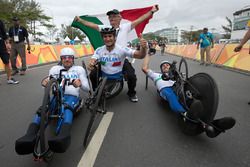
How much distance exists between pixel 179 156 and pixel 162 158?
20 centimetres

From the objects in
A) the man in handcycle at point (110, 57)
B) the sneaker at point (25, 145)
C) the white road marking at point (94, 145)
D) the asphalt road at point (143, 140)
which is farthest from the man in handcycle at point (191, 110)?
the sneaker at point (25, 145)

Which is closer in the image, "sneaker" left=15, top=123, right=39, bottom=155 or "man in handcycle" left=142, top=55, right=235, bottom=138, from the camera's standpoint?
"sneaker" left=15, top=123, right=39, bottom=155

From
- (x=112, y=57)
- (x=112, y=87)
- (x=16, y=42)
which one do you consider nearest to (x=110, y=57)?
(x=112, y=57)

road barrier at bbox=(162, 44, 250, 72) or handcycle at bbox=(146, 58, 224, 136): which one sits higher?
road barrier at bbox=(162, 44, 250, 72)

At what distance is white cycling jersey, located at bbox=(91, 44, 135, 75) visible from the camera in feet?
12.4

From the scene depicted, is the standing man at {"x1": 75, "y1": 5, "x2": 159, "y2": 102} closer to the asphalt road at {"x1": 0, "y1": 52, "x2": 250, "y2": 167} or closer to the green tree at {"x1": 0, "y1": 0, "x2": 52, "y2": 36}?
the asphalt road at {"x1": 0, "y1": 52, "x2": 250, "y2": 167}

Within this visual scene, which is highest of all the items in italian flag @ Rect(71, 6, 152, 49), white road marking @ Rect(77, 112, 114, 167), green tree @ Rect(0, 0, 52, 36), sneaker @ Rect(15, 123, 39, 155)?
green tree @ Rect(0, 0, 52, 36)

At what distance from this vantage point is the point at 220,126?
88.3 inches

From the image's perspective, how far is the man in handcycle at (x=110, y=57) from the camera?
3.49m

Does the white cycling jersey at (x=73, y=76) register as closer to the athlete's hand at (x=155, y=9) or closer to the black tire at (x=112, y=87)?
the black tire at (x=112, y=87)

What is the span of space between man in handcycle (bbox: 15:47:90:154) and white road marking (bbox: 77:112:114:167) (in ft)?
0.95

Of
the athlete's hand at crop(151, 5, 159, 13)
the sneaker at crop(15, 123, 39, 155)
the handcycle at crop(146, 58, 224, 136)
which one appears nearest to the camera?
the sneaker at crop(15, 123, 39, 155)

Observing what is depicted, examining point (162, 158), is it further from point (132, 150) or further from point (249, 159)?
point (249, 159)

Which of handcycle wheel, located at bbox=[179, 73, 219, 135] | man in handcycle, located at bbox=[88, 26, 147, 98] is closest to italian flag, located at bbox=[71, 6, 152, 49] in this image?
man in handcycle, located at bbox=[88, 26, 147, 98]
